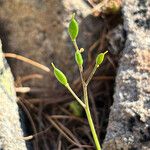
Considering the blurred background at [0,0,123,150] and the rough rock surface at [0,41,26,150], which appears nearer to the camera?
the rough rock surface at [0,41,26,150]

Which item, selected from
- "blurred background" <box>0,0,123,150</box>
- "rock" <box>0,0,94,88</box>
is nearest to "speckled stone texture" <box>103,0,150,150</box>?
"blurred background" <box>0,0,123,150</box>

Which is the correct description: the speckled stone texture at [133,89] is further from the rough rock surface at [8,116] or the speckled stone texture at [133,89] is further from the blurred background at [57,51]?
the rough rock surface at [8,116]

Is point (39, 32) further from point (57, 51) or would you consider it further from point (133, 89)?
point (133, 89)

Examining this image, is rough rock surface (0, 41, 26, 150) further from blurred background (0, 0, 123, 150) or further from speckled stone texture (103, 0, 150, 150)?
speckled stone texture (103, 0, 150, 150)

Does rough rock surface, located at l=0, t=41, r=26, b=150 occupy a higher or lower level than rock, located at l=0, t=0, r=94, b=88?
lower

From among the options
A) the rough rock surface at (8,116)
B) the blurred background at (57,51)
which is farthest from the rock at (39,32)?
the rough rock surface at (8,116)

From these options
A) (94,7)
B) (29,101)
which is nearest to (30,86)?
(29,101)

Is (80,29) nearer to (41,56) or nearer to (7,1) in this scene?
(41,56)

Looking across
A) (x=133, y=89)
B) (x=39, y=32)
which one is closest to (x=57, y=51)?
(x=39, y=32)
